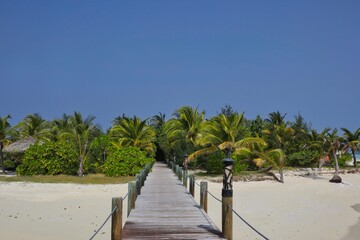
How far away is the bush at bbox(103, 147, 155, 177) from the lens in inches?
1066

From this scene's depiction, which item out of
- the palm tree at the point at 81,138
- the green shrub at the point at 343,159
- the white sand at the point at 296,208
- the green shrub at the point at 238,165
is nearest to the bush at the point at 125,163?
the palm tree at the point at 81,138

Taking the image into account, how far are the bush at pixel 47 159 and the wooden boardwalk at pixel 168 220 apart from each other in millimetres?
15142

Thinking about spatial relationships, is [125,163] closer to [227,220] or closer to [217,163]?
[217,163]

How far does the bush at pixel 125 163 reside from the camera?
27078 millimetres

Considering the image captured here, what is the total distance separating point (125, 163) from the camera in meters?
27.1

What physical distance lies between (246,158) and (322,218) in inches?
535

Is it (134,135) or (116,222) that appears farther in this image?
(134,135)

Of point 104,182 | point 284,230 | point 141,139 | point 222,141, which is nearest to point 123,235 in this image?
point 284,230

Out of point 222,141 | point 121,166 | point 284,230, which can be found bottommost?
point 284,230

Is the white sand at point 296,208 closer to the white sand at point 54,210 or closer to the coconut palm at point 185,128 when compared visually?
the white sand at point 54,210

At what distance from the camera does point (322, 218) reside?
52.2 ft

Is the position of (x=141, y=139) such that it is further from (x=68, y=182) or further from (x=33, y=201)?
(x=33, y=201)

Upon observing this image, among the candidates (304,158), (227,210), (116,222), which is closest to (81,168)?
(304,158)

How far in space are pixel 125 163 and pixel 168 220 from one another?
1791 centimetres
